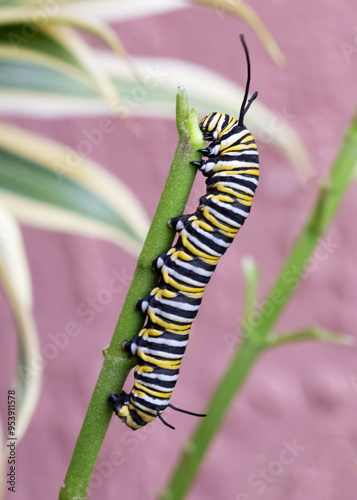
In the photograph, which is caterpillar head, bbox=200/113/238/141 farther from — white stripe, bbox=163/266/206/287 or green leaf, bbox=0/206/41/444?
green leaf, bbox=0/206/41/444

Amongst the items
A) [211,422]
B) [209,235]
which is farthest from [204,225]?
[211,422]

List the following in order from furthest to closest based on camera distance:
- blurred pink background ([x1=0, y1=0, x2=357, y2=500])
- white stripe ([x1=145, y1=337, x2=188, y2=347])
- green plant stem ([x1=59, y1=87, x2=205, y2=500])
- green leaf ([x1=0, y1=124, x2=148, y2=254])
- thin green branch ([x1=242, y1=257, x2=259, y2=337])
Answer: blurred pink background ([x1=0, y1=0, x2=357, y2=500]), green leaf ([x1=0, y1=124, x2=148, y2=254]), thin green branch ([x1=242, y1=257, x2=259, y2=337]), white stripe ([x1=145, y1=337, x2=188, y2=347]), green plant stem ([x1=59, y1=87, x2=205, y2=500])

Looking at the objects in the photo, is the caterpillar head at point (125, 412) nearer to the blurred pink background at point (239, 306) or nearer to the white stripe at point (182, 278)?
the white stripe at point (182, 278)

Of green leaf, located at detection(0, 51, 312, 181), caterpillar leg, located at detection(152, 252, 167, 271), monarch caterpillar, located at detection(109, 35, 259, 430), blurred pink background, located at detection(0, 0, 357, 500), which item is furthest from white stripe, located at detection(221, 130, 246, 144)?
blurred pink background, located at detection(0, 0, 357, 500)

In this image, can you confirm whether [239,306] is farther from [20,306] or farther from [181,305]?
[181,305]

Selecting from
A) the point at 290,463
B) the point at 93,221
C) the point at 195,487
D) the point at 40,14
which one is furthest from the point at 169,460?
the point at 40,14

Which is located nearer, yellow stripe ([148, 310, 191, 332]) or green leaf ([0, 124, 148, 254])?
yellow stripe ([148, 310, 191, 332])
